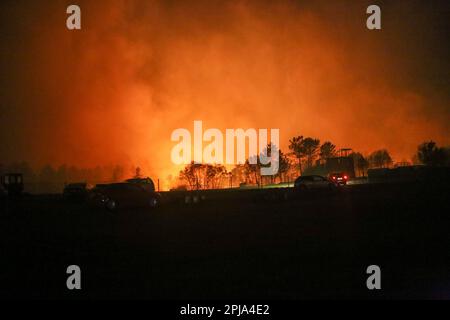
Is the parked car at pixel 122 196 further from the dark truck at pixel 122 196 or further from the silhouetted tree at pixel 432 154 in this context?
the silhouetted tree at pixel 432 154

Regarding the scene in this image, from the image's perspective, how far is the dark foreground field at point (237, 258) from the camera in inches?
318

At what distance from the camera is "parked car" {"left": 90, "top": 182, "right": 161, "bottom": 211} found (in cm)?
2517

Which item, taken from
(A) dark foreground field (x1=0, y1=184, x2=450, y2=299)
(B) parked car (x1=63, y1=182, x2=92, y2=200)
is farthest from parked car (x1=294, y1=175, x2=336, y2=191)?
(A) dark foreground field (x1=0, y1=184, x2=450, y2=299)

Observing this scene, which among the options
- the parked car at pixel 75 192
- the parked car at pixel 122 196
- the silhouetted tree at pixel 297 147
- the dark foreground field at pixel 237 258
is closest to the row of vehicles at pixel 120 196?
the parked car at pixel 122 196

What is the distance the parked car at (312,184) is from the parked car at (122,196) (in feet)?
50.3

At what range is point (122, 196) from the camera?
83.7 ft

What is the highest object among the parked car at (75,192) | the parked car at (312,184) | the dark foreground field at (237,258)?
the parked car at (312,184)

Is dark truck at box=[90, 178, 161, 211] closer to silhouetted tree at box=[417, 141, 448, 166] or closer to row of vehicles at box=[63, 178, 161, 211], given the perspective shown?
row of vehicles at box=[63, 178, 161, 211]

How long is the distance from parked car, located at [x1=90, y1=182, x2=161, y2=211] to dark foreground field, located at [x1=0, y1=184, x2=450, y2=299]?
7.21m

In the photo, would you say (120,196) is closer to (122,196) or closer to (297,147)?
(122,196)

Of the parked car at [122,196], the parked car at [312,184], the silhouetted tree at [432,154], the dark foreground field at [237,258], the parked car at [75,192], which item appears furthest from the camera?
the silhouetted tree at [432,154]

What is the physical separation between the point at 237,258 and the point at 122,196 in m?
16.2

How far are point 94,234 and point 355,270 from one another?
9573 mm
